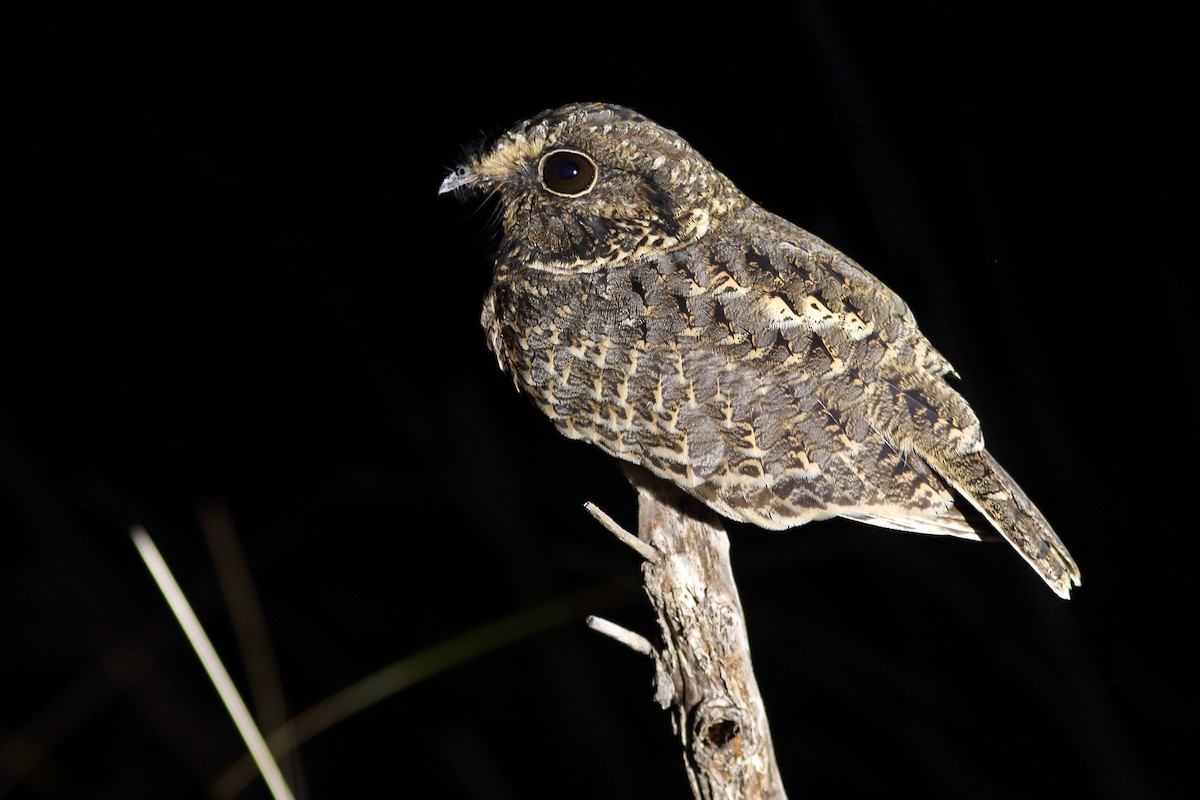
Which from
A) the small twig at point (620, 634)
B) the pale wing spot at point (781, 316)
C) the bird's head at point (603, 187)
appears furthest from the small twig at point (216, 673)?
the pale wing spot at point (781, 316)

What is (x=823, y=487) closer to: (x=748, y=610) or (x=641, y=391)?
(x=641, y=391)

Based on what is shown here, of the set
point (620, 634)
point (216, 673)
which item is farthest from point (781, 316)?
point (216, 673)

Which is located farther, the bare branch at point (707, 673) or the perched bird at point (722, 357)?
the perched bird at point (722, 357)

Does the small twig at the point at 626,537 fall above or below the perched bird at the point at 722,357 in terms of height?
below

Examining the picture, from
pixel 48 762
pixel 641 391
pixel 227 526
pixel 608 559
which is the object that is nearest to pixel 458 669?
pixel 608 559

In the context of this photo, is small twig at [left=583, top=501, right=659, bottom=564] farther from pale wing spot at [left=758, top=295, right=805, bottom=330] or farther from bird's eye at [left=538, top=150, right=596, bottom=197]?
bird's eye at [left=538, top=150, right=596, bottom=197]

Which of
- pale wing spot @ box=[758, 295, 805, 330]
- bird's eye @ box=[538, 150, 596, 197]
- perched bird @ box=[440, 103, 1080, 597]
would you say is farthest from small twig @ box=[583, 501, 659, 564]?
bird's eye @ box=[538, 150, 596, 197]

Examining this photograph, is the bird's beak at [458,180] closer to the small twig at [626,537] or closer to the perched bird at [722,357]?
the perched bird at [722,357]
